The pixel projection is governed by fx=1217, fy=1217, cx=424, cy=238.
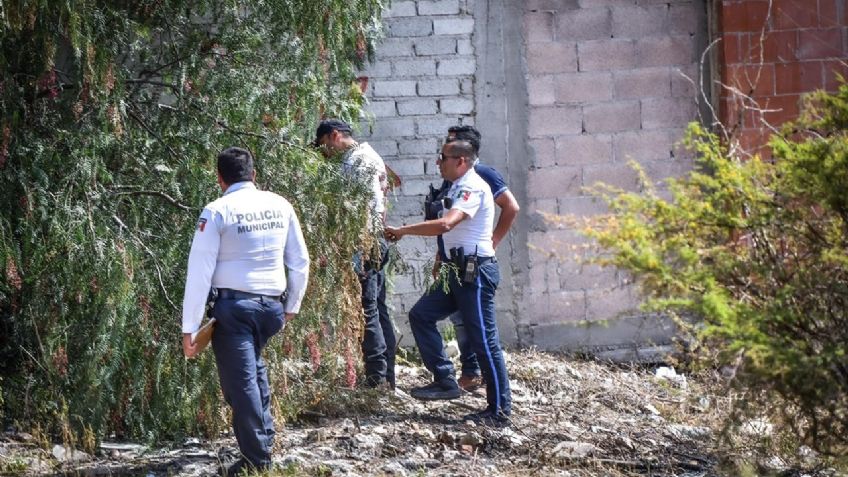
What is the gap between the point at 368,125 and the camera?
9.12 meters

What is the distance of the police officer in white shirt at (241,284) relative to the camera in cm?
559

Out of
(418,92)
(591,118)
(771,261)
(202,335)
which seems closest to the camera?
(771,261)

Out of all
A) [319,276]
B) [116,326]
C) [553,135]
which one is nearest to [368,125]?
[553,135]

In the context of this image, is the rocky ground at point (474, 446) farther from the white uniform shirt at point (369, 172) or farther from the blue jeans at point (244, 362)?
the white uniform shirt at point (369, 172)

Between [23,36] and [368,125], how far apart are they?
3277 mm

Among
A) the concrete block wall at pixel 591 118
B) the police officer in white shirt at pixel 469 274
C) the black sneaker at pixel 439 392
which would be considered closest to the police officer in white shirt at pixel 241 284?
the police officer in white shirt at pixel 469 274

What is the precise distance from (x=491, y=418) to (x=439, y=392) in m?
0.48

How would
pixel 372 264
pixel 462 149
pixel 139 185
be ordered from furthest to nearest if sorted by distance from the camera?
pixel 372 264
pixel 462 149
pixel 139 185

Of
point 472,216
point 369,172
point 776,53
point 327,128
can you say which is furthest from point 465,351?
point 776,53

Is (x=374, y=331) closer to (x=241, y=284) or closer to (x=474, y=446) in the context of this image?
(x=474, y=446)

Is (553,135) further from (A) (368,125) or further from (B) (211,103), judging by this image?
(B) (211,103)

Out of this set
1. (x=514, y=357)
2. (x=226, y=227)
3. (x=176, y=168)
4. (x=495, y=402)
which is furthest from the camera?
(x=514, y=357)

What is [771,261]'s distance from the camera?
192 inches

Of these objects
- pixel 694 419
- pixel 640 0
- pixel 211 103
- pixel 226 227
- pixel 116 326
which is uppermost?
pixel 640 0
